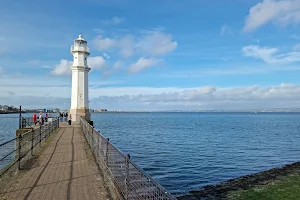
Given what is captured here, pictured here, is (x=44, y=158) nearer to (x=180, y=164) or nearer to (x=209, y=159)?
(x=180, y=164)

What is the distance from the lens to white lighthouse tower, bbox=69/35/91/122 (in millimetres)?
35281

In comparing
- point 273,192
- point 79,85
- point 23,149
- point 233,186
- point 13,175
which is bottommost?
point 233,186

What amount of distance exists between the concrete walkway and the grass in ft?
20.0

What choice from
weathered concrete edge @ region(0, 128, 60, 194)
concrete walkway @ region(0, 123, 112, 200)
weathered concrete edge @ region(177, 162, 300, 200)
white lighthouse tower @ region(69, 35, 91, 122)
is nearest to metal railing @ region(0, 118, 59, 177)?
weathered concrete edge @ region(0, 128, 60, 194)

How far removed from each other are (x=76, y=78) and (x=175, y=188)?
24.9m

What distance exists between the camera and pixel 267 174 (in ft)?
52.5

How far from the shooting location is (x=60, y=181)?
26.2 ft

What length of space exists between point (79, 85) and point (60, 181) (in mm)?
28420

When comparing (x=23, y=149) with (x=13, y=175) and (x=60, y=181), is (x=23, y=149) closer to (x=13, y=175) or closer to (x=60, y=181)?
(x=13, y=175)

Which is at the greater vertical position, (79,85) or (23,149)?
(79,85)

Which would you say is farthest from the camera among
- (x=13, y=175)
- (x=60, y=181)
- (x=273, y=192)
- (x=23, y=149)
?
(x=23, y=149)

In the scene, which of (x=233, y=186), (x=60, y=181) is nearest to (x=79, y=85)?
(x=233, y=186)

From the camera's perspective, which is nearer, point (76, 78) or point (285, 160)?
point (285, 160)

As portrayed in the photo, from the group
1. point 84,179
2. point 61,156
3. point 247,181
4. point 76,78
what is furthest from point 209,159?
point 76,78
